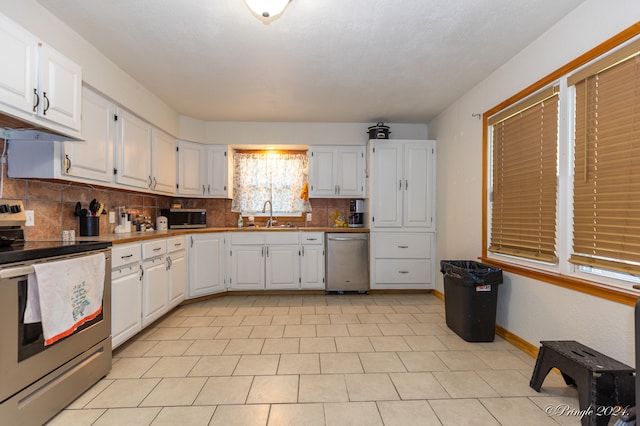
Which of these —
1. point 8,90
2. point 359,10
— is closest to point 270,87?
point 359,10

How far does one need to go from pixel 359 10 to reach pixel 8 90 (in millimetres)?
2074

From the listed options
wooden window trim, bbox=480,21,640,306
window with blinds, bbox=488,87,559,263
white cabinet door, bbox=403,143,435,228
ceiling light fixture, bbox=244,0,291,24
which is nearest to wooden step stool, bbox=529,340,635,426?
wooden window trim, bbox=480,21,640,306

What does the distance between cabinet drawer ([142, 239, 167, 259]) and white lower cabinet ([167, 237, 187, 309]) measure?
4.7 inches

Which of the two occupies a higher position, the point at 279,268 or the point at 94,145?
the point at 94,145

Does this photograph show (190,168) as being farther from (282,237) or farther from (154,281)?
(154,281)

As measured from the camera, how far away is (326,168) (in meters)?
4.68

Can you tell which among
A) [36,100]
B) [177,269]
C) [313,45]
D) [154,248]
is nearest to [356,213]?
[177,269]

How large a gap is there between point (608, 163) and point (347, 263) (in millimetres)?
2997

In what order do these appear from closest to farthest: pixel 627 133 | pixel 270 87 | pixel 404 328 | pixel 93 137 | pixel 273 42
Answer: pixel 627 133, pixel 273 42, pixel 93 137, pixel 404 328, pixel 270 87

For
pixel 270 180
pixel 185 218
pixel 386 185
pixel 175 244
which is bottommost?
pixel 175 244

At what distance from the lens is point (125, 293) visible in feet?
8.22

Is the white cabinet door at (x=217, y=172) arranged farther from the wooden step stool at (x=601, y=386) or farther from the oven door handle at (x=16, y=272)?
the wooden step stool at (x=601, y=386)

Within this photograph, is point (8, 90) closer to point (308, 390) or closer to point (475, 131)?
point (308, 390)

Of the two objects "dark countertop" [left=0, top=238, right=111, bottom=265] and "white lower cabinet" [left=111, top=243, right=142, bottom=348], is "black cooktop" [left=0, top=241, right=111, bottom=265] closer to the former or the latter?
"dark countertop" [left=0, top=238, right=111, bottom=265]
